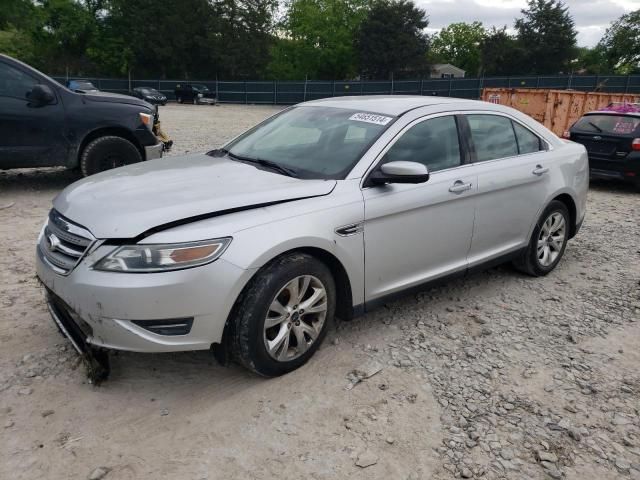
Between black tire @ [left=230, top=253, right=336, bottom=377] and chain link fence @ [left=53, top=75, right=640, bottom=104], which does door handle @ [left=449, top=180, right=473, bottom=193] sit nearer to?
black tire @ [left=230, top=253, right=336, bottom=377]

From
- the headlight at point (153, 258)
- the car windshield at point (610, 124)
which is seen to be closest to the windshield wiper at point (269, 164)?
the headlight at point (153, 258)

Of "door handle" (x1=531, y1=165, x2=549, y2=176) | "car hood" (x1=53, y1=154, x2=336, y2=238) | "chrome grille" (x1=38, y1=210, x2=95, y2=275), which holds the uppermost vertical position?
"door handle" (x1=531, y1=165, x2=549, y2=176)

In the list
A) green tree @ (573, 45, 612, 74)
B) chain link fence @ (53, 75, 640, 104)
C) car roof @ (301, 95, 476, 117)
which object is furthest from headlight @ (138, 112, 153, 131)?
green tree @ (573, 45, 612, 74)

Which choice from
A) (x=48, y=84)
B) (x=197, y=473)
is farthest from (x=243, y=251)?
(x=48, y=84)

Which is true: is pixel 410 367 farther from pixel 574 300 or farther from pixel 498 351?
pixel 574 300

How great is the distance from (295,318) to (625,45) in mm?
81108

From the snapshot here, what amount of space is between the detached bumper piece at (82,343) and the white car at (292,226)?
0.04ft

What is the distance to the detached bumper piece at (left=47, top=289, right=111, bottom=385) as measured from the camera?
9.54 feet

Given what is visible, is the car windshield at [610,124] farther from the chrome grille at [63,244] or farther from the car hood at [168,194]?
the chrome grille at [63,244]

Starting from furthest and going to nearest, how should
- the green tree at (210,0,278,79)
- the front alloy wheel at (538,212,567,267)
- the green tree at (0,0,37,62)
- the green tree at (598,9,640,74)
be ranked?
the green tree at (598,9,640,74), the green tree at (210,0,278,79), the green tree at (0,0,37,62), the front alloy wheel at (538,212,567,267)

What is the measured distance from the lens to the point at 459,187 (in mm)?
3877

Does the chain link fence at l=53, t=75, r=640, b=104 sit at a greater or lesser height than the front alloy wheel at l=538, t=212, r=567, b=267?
greater

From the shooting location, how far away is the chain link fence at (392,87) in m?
34.2

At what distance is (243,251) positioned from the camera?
2787mm
